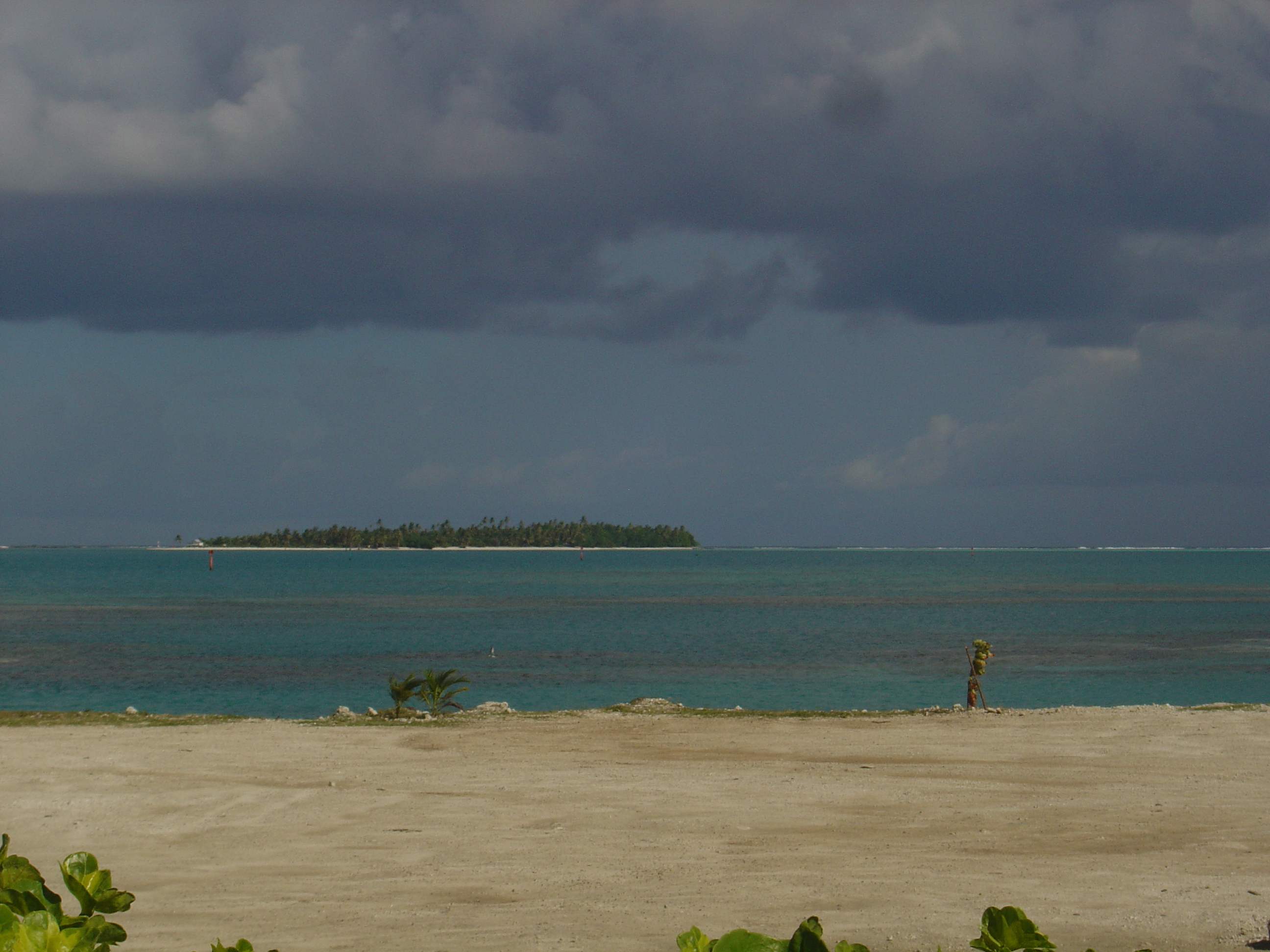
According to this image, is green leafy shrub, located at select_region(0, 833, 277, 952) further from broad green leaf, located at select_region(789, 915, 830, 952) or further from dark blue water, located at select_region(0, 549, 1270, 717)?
dark blue water, located at select_region(0, 549, 1270, 717)

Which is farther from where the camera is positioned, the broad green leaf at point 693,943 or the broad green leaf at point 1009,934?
the broad green leaf at point 1009,934

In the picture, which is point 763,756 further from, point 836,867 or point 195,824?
point 195,824

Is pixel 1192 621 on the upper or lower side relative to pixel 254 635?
upper

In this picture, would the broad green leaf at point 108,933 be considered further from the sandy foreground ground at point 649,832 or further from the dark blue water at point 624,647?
the dark blue water at point 624,647

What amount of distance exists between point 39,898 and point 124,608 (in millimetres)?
97730

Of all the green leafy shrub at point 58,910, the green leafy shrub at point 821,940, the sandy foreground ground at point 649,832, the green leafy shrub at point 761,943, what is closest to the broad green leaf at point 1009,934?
the green leafy shrub at point 821,940

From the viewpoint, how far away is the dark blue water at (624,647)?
40312 millimetres

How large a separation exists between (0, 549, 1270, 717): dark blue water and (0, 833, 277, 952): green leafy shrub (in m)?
34.2

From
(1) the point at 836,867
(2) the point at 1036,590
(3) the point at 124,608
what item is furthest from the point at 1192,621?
(3) the point at 124,608

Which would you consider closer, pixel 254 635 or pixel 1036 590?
pixel 254 635

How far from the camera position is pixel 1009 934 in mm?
3148

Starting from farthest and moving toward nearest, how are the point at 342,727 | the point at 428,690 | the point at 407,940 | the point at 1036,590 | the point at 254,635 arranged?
the point at 1036,590
the point at 254,635
the point at 428,690
the point at 342,727
the point at 407,940

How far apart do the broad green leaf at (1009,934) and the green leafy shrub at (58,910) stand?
2.05 m

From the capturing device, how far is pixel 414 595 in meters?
116
